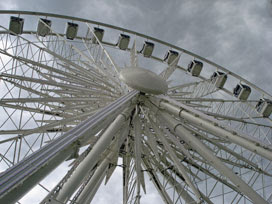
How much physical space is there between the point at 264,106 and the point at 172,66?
11.1 m

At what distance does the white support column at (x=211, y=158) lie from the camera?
7.66 meters

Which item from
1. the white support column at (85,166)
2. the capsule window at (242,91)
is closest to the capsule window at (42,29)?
the white support column at (85,166)

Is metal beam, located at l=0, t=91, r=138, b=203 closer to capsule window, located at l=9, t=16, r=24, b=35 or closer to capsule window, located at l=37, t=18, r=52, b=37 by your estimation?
capsule window, located at l=9, t=16, r=24, b=35

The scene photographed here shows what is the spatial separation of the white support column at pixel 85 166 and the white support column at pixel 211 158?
2.10 meters

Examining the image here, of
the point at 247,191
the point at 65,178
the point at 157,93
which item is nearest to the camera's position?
the point at 65,178

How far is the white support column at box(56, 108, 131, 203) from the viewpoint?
6694 mm

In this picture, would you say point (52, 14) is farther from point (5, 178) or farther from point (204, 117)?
point (5, 178)

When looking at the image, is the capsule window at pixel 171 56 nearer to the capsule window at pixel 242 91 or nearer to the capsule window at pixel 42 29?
the capsule window at pixel 242 91

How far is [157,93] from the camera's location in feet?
38.2

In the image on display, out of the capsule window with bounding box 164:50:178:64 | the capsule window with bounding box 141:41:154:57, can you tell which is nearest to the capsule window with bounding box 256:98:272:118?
the capsule window with bounding box 164:50:178:64

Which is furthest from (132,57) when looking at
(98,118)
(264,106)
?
(264,106)

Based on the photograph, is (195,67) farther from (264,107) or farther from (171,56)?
(264,107)

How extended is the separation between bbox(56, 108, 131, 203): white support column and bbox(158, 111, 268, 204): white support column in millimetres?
2102

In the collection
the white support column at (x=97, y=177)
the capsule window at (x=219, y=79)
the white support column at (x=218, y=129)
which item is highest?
the capsule window at (x=219, y=79)
